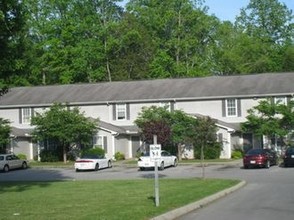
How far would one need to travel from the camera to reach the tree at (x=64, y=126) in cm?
4975

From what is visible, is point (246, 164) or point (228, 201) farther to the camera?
point (246, 164)

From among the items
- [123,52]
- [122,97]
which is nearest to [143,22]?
[123,52]

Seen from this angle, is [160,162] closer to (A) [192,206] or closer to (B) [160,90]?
(B) [160,90]

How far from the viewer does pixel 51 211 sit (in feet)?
54.3

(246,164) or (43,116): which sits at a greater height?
(43,116)

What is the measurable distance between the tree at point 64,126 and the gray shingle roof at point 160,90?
15.5 feet

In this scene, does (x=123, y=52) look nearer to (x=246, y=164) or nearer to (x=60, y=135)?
(x=60, y=135)

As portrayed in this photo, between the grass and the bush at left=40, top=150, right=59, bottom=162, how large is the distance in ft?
86.6

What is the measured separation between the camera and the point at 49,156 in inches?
2084

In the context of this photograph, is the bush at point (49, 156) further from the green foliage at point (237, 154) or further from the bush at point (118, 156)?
the green foliage at point (237, 154)

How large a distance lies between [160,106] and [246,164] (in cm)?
1429

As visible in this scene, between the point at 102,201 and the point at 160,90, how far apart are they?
36.4m

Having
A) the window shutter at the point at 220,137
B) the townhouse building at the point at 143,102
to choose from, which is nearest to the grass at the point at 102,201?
the window shutter at the point at 220,137

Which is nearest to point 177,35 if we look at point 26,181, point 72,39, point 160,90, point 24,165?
point 72,39
